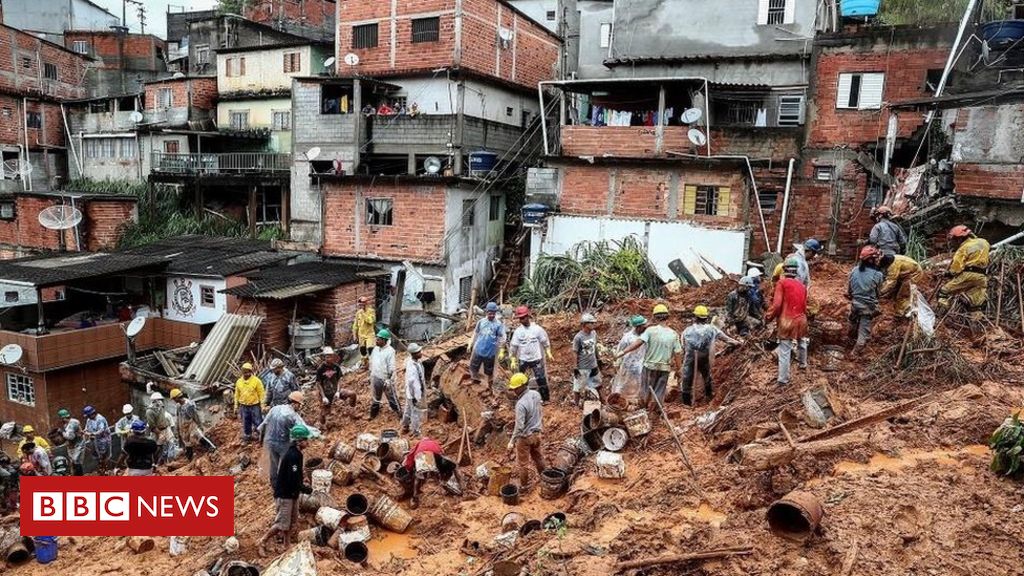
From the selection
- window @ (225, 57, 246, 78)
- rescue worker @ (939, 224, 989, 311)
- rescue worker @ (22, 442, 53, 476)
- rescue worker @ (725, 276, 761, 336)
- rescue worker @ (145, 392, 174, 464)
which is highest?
window @ (225, 57, 246, 78)

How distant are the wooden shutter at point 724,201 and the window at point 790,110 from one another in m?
4.15

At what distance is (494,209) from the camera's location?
25.8m

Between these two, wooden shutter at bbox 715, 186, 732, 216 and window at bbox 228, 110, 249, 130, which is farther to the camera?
window at bbox 228, 110, 249, 130

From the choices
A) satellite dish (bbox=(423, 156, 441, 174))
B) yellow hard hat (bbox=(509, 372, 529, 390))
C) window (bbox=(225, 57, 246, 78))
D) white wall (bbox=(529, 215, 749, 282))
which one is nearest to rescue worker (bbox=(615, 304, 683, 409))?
yellow hard hat (bbox=(509, 372, 529, 390))

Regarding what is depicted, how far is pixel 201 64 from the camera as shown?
3812 centimetres

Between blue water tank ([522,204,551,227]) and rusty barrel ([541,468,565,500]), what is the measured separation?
44.8ft

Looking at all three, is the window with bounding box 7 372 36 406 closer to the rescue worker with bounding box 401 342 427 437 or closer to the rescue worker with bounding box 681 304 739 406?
the rescue worker with bounding box 401 342 427 437

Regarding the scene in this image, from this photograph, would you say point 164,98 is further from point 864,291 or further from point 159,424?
point 864,291

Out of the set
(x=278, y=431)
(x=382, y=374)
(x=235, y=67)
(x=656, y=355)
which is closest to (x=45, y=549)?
(x=278, y=431)

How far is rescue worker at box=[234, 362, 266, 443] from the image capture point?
41.4 feet

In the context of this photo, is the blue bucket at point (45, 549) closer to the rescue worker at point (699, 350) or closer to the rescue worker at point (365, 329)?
the rescue worker at point (365, 329)

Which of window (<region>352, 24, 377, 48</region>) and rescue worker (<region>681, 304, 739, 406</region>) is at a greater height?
window (<region>352, 24, 377, 48</region>)

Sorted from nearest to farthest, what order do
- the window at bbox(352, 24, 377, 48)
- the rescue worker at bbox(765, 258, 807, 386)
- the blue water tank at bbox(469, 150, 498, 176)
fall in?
1. the rescue worker at bbox(765, 258, 807, 386)
2. the blue water tank at bbox(469, 150, 498, 176)
3. the window at bbox(352, 24, 377, 48)

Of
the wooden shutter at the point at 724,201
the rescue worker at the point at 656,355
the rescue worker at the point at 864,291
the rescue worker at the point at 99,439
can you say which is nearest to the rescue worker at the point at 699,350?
the rescue worker at the point at 656,355
